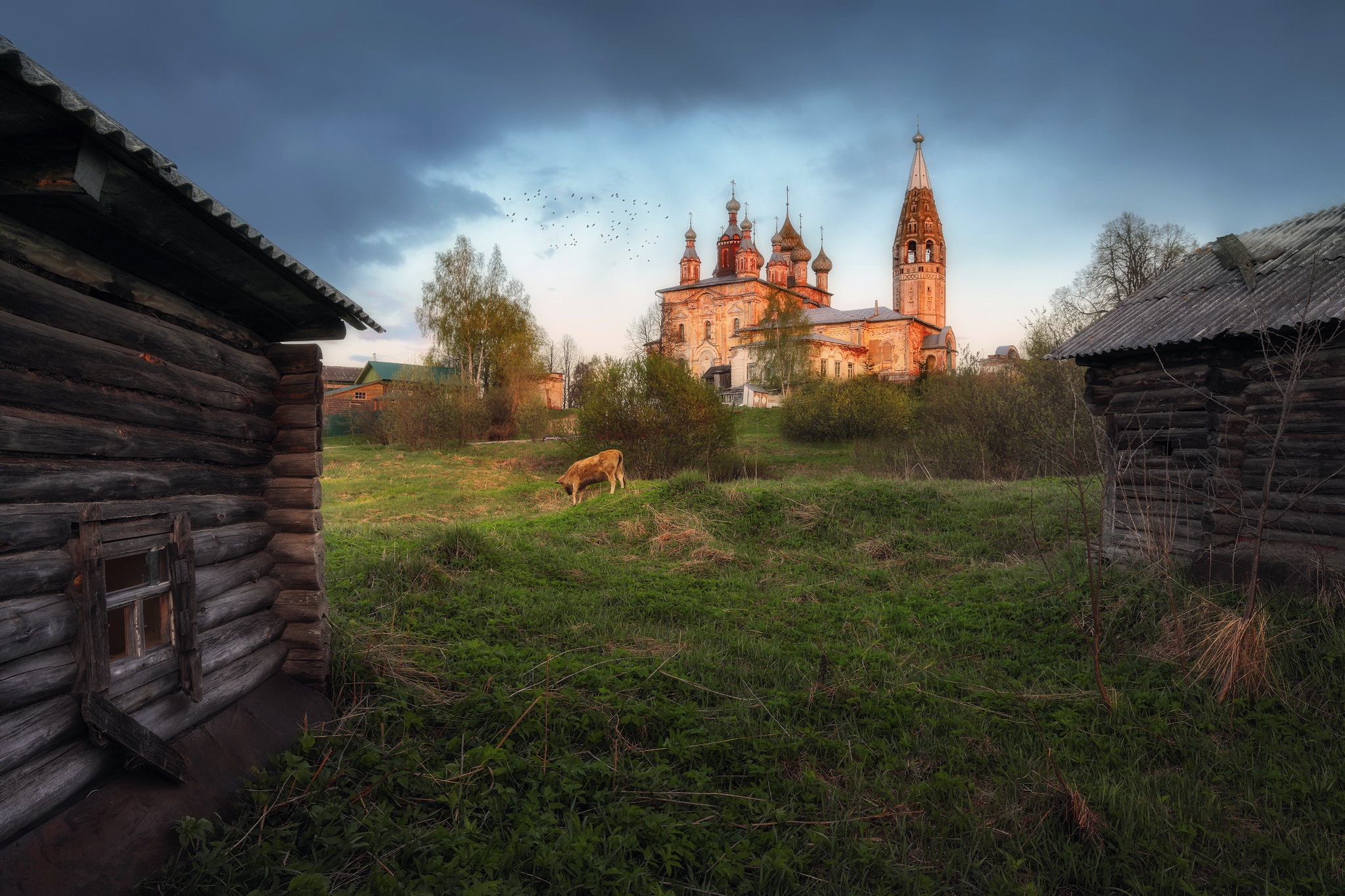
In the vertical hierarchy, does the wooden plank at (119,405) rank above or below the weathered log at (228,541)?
above

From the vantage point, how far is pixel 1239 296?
8211 millimetres

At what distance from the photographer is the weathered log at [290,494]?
15.2ft

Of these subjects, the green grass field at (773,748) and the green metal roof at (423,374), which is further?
the green metal roof at (423,374)

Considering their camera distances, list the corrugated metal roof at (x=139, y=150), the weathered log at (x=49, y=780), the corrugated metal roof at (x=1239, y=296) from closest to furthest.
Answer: the corrugated metal roof at (x=139, y=150) < the weathered log at (x=49, y=780) < the corrugated metal roof at (x=1239, y=296)

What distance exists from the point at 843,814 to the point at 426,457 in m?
24.5

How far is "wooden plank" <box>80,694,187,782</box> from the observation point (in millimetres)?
2965

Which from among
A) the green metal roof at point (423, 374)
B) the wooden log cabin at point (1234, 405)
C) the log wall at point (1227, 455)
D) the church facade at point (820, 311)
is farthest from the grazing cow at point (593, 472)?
the church facade at point (820, 311)

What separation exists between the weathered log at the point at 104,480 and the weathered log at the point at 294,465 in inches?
13.5

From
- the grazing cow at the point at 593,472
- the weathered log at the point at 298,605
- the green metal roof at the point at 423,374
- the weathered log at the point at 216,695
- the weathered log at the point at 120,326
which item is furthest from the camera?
the green metal roof at the point at 423,374

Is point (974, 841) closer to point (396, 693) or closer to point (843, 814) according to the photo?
point (843, 814)

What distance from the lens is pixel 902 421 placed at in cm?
2792

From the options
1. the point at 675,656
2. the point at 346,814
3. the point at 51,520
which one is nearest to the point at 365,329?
the point at 51,520

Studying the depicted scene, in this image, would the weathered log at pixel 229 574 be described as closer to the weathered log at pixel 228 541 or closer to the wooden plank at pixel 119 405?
the weathered log at pixel 228 541

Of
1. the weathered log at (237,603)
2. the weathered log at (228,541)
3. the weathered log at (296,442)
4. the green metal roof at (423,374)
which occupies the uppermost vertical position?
the green metal roof at (423,374)
